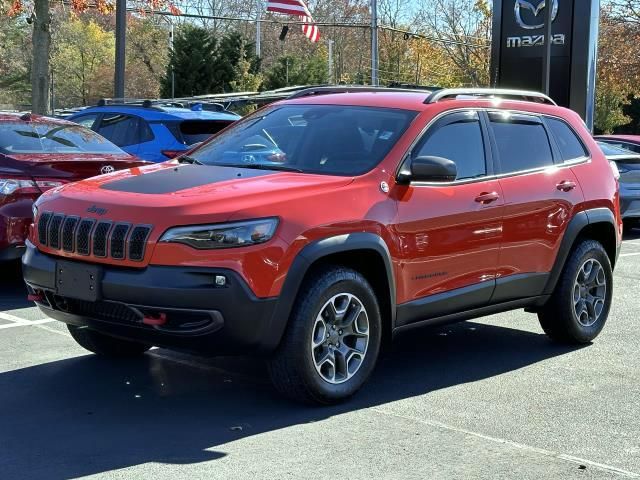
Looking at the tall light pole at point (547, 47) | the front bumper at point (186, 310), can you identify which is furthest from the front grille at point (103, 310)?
the tall light pole at point (547, 47)

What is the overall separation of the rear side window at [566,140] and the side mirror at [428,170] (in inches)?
63.8

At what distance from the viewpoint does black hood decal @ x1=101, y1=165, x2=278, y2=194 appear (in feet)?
17.5

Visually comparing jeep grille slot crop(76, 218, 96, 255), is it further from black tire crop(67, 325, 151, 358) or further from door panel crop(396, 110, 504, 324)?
door panel crop(396, 110, 504, 324)

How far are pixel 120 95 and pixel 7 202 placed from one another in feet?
33.5

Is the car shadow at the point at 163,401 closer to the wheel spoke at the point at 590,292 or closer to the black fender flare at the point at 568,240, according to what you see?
the wheel spoke at the point at 590,292

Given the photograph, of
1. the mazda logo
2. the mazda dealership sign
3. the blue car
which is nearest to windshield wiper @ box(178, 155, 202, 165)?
the blue car

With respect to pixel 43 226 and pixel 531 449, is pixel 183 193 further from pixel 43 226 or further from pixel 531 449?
pixel 531 449

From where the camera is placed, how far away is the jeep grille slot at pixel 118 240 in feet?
16.4

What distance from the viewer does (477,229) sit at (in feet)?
20.0

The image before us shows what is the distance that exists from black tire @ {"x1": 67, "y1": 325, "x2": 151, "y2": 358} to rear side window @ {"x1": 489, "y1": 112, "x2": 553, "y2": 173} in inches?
107

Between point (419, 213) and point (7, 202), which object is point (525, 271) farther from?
point (7, 202)

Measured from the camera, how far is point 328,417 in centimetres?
521

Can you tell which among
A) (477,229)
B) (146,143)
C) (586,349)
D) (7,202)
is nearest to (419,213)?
(477,229)

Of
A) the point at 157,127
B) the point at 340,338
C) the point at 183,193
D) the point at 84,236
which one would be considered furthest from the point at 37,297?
the point at 157,127
